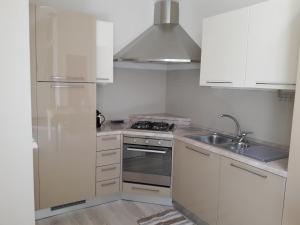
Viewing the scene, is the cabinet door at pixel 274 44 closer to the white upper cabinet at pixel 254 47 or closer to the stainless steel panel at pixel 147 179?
the white upper cabinet at pixel 254 47

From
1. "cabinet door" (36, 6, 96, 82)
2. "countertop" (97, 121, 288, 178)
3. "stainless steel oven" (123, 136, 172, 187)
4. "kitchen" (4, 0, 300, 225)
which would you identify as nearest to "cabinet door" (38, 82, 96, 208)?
"kitchen" (4, 0, 300, 225)

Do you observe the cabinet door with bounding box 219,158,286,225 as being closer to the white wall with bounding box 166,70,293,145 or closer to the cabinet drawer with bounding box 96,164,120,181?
the white wall with bounding box 166,70,293,145

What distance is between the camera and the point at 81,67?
8.21 ft

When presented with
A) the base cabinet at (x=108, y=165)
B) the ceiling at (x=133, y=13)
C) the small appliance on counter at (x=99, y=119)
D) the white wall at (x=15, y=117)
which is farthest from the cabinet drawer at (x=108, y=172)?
the ceiling at (x=133, y=13)

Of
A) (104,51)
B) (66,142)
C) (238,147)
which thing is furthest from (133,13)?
(238,147)

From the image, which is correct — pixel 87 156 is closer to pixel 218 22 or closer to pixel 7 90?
pixel 7 90

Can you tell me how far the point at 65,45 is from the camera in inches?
94.7

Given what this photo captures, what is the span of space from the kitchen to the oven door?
12mm

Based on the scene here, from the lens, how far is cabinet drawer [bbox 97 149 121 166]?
8.98 ft

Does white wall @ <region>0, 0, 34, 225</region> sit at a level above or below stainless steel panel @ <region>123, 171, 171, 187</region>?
above

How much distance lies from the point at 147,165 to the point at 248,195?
1.21m

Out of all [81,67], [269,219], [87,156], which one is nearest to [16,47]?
[81,67]

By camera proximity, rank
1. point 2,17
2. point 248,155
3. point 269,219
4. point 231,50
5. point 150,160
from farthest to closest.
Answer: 1. point 150,160
2. point 231,50
3. point 248,155
4. point 269,219
5. point 2,17

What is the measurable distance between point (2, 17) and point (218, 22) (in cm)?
177
